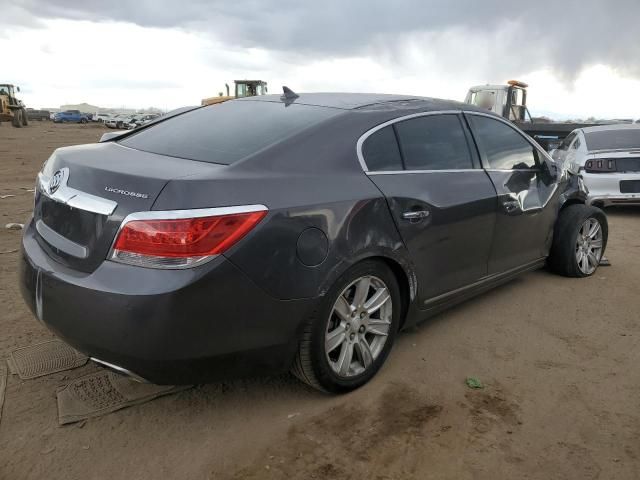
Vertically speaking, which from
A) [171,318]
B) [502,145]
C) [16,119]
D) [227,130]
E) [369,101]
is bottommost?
[171,318]

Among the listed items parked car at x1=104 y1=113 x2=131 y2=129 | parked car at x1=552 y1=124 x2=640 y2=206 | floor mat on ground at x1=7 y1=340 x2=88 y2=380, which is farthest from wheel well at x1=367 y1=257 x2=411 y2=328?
parked car at x1=104 y1=113 x2=131 y2=129

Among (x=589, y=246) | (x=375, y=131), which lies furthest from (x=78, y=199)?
(x=589, y=246)

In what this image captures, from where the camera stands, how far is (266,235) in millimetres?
2369

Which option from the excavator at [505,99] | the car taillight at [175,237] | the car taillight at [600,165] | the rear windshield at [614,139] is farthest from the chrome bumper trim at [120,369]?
the excavator at [505,99]

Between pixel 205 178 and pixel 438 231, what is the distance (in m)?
1.54

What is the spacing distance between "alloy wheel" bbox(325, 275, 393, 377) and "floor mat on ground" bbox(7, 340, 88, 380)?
1499 mm

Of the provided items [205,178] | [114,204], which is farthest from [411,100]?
[114,204]

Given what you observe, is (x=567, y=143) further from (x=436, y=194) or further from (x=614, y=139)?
(x=436, y=194)

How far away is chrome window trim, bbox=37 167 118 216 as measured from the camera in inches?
92.6

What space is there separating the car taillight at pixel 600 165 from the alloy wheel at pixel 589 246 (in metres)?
3.47

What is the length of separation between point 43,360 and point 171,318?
58.4 inches

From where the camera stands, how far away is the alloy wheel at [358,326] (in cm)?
283

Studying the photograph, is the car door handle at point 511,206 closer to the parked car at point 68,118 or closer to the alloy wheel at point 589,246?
the alloy wheel at point 589,246

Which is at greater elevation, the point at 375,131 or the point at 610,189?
the point at 375,131
